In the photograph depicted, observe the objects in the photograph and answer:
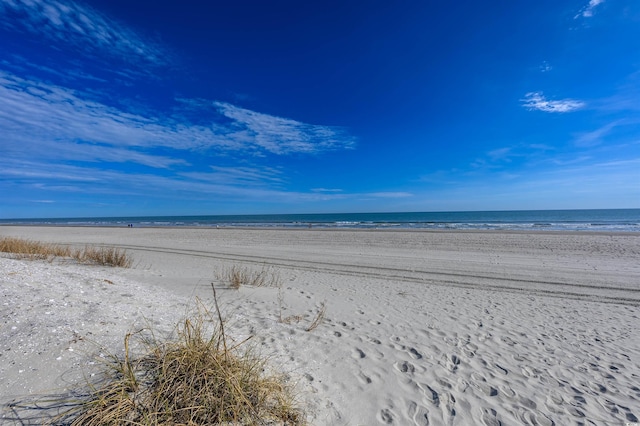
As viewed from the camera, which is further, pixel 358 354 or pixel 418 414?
pixel 358 354

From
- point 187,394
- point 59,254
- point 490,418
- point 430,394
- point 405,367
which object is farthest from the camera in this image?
point 59,254

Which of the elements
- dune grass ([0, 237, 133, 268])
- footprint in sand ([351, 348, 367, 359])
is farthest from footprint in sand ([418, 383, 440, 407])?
dune grass ([0, 237, 133, 268])

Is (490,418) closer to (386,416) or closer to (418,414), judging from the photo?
(418,414)

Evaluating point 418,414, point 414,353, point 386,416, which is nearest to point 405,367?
point 414,353

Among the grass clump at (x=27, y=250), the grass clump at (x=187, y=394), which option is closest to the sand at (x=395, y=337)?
the grass clump at (x=187, y=394)

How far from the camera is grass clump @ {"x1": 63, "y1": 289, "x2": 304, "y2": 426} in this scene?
2178 millimetres

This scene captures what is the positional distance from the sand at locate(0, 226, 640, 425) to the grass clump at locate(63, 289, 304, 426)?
518mm

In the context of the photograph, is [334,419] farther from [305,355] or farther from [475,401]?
[475,401]

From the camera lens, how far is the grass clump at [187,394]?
2.18m

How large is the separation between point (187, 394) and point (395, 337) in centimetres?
353

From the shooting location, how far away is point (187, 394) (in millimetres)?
2348

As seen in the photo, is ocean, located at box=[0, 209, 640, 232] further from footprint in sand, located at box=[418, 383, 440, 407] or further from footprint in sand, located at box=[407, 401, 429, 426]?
footprint in sand, located at box=[407, 401, 429, 426]

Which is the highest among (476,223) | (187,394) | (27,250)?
(27,250)

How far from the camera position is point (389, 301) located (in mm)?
7055
